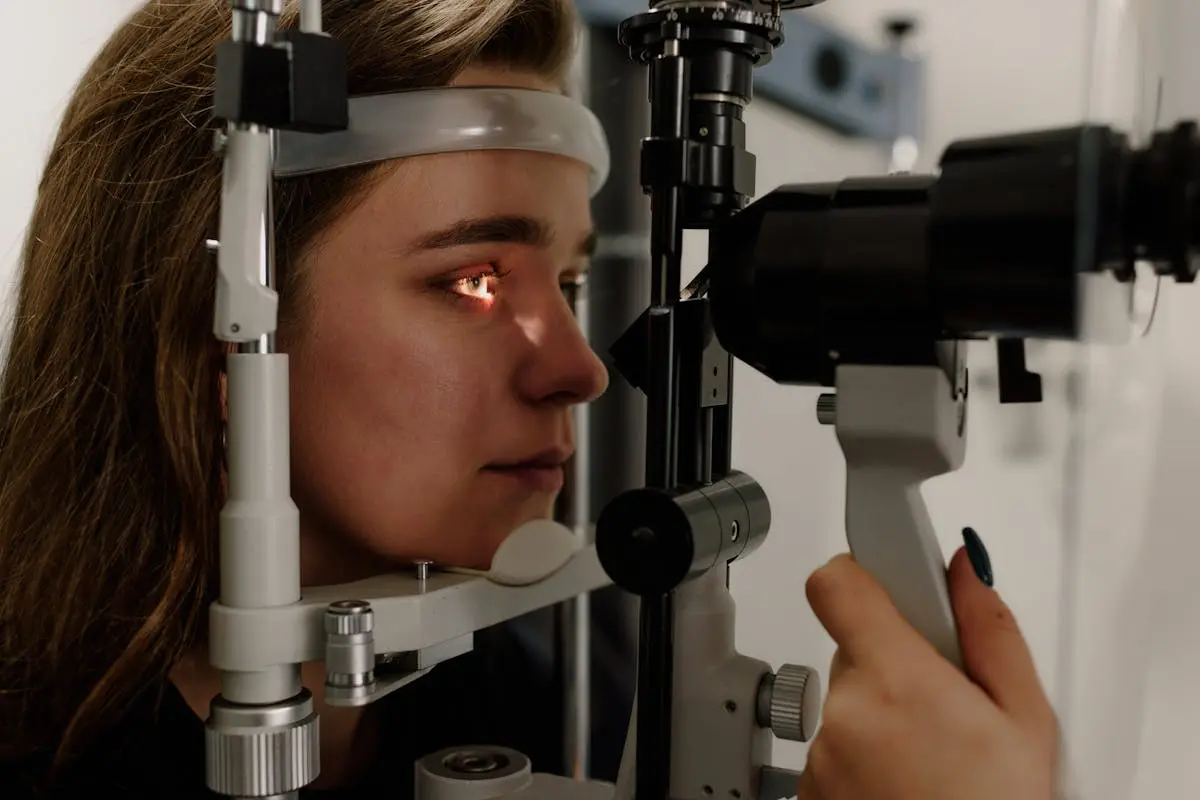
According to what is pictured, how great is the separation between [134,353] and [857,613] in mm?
622

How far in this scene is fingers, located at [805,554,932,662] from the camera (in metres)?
0.57

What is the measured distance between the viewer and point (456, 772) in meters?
0.84

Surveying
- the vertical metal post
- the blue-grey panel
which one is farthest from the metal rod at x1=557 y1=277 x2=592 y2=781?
the blue-grey panel

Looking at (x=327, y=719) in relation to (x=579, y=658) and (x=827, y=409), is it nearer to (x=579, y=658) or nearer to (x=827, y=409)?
(x=579, y=658)

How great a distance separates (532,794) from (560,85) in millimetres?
594

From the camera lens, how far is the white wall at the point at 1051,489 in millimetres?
670

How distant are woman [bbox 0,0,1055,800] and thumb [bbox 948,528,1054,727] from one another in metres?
0.39

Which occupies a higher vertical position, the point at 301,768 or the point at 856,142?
the point at 856,142

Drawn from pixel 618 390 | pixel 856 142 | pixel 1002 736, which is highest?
pixel 856 142

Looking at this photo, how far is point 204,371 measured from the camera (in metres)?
0.85

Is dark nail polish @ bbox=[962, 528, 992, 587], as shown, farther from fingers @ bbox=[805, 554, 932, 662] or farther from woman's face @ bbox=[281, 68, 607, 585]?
woman's face @ bbox=[281, 68, 607, 585]

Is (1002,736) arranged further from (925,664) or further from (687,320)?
(687,320)

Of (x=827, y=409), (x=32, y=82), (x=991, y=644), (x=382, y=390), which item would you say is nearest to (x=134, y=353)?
(x=382, y=390)

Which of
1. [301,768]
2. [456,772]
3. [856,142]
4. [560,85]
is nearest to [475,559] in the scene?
[456,772]
